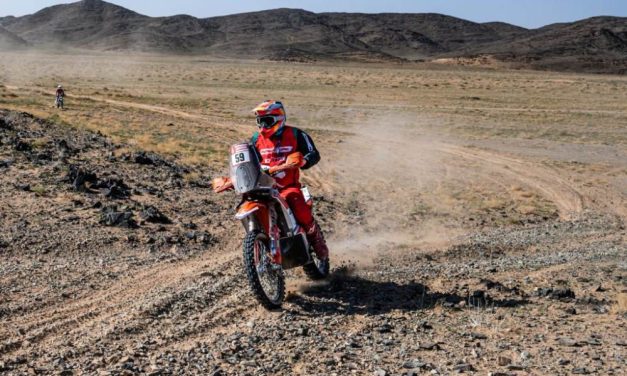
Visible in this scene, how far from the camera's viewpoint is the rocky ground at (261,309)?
580 centimetres

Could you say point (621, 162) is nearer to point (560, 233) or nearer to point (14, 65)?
point (560, 233)

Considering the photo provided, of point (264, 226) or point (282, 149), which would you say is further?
point (282, 149)

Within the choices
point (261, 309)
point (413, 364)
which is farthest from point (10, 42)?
point (413, 364)

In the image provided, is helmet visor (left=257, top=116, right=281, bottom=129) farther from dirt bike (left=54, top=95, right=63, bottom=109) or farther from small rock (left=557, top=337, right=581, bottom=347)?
dirt bike (left=54, top=95, right=63, bottom=109)

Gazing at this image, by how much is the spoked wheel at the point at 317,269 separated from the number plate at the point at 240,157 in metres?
1.90

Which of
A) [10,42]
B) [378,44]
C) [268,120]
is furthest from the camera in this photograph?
[378,44]

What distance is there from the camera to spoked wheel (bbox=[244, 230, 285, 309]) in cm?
690

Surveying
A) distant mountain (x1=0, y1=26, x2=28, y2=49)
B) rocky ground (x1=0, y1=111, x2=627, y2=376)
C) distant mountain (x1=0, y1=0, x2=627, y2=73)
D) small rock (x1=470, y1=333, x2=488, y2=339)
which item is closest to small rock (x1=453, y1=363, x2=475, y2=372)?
rocky ground (x1=0, y1=111, x2=627, y2=376)

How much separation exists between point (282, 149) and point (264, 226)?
952 mm

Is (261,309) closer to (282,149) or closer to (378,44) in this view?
(282,149)

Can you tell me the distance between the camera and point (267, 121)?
25.5 feet

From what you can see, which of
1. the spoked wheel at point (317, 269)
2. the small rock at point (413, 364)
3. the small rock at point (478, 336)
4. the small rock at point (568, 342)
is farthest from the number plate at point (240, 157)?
the small rock at point (568, 342)

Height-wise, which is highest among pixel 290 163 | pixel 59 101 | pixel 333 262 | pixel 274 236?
pixel 290 163

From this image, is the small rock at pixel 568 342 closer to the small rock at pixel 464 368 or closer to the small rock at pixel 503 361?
the small rock at pixel 503 361
